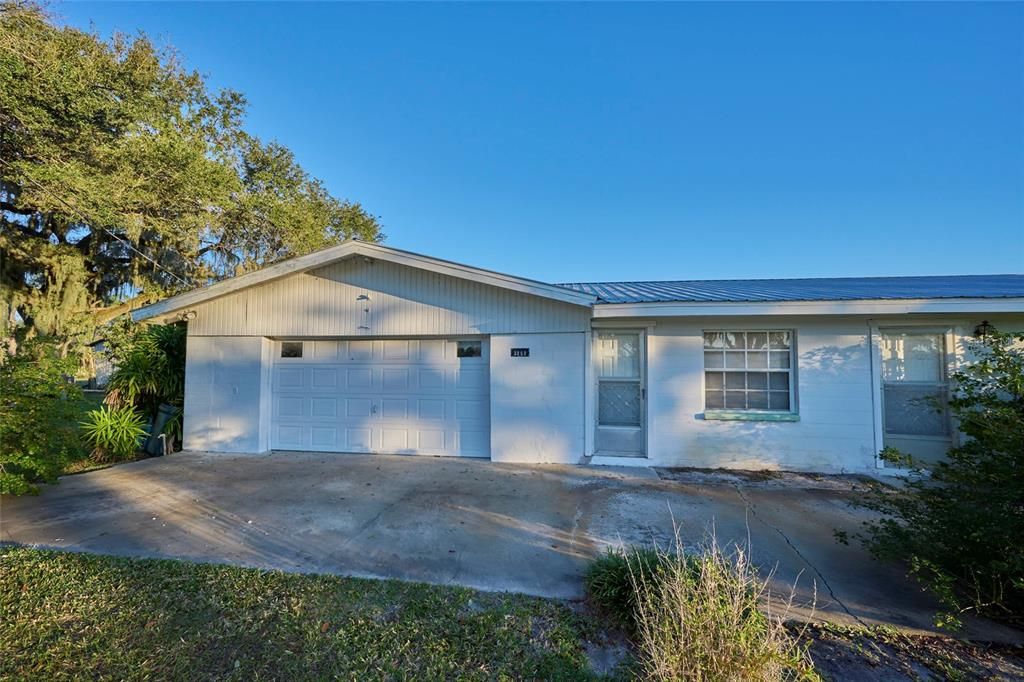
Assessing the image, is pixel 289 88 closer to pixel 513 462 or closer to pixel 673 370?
pixel 513 462

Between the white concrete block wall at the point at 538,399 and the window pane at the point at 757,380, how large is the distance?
272cm

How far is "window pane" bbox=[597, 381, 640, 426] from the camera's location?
7137 mm

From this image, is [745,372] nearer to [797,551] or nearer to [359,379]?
[797,551]

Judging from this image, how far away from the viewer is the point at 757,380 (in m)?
6.87

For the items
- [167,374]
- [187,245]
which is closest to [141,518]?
[167,374]

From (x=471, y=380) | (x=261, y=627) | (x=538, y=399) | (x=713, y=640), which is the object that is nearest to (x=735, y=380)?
(x=538, y=399)

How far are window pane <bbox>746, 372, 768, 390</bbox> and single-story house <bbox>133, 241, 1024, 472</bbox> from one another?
0.07m

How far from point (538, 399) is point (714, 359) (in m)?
3.04

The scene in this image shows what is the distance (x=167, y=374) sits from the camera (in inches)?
341

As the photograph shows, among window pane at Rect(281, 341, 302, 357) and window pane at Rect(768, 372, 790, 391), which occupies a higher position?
window pane at Rect(281, 341, 302, 357)

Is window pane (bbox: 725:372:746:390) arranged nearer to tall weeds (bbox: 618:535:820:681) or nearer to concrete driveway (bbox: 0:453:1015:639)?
concrete driveway (bbox: 0:453:1015:639)

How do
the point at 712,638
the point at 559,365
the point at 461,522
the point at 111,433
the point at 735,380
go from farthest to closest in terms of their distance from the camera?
the point at 111,433
the point at 559,365
the point at 735,380
the point at 461,522
the point at 712,638

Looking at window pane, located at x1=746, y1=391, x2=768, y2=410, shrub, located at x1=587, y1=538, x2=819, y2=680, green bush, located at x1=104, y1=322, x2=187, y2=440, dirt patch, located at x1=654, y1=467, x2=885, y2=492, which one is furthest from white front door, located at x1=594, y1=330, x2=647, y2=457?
green bush, located at x1=104, y1=322, x2=187, y2=440

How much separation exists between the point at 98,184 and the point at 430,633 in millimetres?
10937
